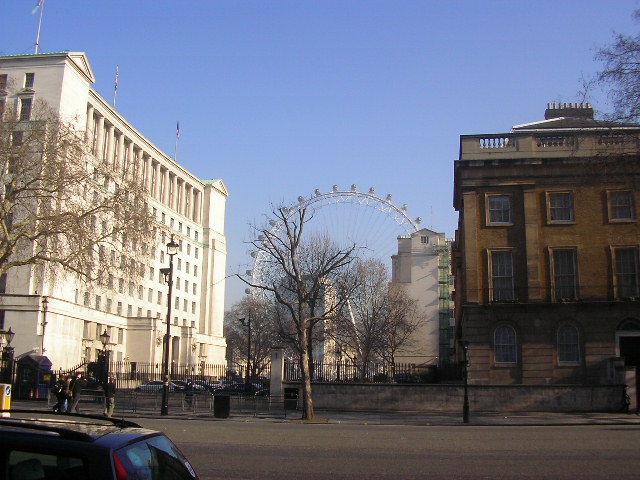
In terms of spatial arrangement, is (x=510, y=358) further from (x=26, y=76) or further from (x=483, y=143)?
(x=26, y=76)

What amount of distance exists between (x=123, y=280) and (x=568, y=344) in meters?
26.0

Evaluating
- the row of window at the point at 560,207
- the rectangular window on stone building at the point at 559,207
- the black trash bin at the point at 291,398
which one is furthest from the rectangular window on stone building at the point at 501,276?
the black trash bin at the point at 291,398

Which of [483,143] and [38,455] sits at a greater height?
[483,143]

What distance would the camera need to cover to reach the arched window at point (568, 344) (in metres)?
38.8

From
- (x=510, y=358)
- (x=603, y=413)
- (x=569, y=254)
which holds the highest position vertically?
(x=569, y=254)

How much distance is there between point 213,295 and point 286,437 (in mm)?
95440

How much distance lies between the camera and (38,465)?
4316mm

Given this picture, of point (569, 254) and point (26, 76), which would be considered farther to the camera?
point (26, 76)

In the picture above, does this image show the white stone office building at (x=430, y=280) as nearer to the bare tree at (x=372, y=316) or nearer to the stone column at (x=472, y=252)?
the bare tree at (x=372, y=316)

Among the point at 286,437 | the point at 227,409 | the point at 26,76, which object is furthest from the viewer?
the point at 26,76

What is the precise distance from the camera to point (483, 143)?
41625mm

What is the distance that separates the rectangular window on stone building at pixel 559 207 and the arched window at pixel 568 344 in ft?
20.7

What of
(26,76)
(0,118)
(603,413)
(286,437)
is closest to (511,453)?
(286,437)

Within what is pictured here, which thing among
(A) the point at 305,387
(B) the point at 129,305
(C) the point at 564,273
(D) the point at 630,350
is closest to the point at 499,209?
(C) the point at 564,273
